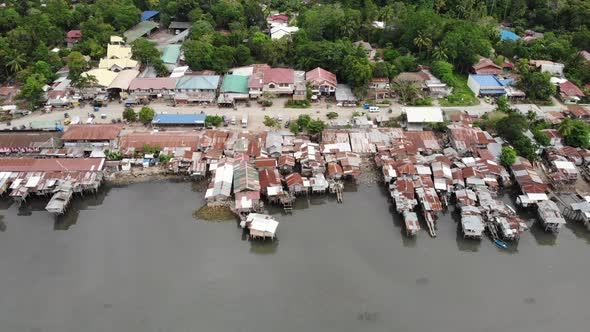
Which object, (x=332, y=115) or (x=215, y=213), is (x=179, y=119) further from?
(x=332, y=115)

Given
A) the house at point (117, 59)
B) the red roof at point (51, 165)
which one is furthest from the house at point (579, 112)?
the house at point (117, 59)

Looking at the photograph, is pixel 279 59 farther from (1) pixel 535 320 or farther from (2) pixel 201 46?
(1) pixel 535 320

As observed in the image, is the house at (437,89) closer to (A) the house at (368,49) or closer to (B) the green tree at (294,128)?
(A) the house at (368,49)

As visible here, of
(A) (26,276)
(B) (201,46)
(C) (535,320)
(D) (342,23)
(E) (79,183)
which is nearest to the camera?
(C) (535,320)

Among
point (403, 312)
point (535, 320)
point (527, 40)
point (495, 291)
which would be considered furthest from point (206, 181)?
point (527, 40)

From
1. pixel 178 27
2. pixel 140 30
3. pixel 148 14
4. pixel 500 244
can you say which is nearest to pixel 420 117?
pixel 500 244
